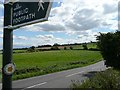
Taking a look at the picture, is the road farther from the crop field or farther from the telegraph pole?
the telegraph pole

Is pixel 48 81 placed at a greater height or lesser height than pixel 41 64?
lesser

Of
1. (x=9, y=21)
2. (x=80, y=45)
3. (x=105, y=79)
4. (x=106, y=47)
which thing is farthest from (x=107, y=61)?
(x=80, y=45)

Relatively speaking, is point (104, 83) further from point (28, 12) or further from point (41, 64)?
point (41, 64)

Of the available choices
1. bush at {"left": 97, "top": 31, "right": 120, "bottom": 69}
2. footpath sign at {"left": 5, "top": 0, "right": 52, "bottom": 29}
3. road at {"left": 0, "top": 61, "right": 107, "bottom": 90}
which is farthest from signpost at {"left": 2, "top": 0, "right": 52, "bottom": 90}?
bush at {"left": 97, "top": 31, "right": 120, "bottom": 69}

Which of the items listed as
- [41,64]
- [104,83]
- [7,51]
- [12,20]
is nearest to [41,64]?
[41,64]

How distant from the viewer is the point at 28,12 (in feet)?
15.5

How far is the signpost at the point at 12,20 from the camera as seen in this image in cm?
463

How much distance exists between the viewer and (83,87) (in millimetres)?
9969

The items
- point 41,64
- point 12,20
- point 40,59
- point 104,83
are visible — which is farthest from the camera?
point 40,59

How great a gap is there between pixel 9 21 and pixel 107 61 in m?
28.2

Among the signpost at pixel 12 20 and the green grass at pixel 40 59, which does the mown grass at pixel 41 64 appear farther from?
the signpost at pixel 12 20

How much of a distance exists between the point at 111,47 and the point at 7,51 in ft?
90.7

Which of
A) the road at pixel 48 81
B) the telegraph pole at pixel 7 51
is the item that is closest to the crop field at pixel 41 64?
the road at pixel 48 81

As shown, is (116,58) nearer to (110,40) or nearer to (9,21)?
(110,40)
